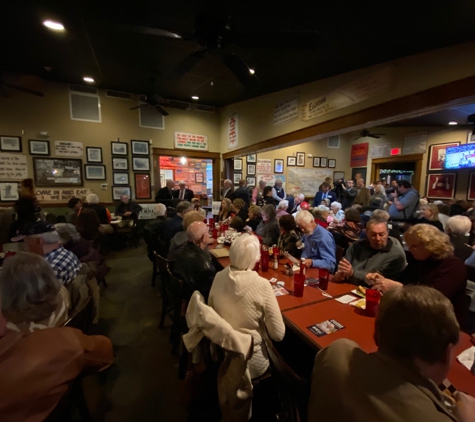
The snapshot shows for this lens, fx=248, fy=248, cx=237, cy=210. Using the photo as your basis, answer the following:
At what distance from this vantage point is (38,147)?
564cm

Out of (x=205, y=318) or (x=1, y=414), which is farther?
(x=205, y=318)

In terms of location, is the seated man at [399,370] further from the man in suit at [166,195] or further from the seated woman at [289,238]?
the man in suit at [166,195]

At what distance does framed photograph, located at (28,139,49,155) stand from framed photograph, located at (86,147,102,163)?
812 mm

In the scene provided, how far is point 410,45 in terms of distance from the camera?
2730mm

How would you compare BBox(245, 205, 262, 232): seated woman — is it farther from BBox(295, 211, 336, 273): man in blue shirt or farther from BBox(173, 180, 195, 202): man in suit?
BBox(173, 180, 195, 202): man in suit

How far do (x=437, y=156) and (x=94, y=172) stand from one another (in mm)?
9249

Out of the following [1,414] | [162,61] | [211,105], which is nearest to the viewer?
[1,414]

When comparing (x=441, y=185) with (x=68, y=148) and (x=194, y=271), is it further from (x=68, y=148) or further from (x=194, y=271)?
(x=68, y=148)

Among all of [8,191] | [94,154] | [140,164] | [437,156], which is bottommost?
[8,191]

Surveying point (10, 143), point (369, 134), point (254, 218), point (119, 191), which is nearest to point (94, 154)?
point (119, 191)

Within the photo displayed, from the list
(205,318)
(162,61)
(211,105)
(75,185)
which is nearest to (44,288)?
(205,318)

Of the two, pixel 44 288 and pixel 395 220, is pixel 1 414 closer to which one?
pixel 44 288

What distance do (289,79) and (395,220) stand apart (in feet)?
→ 10.7

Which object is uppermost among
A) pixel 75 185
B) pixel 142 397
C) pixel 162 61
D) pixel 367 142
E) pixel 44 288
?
pixel 162 61
